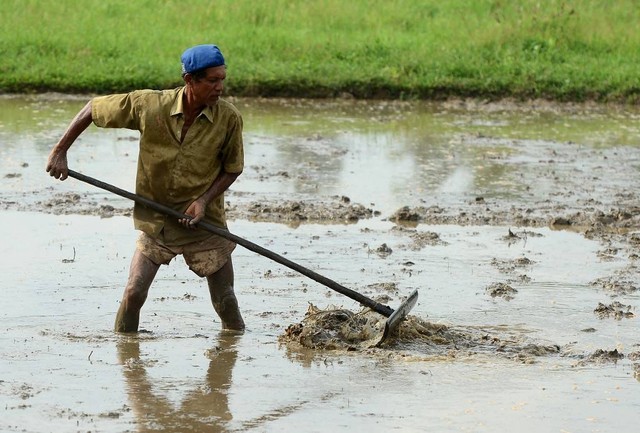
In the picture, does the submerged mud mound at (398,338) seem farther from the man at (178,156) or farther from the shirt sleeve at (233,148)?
the shirt sleeve at (233,148)

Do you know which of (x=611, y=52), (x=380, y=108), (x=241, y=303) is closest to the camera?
(x=241, y=303)

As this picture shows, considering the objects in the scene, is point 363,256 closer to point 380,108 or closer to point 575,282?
point 575,282

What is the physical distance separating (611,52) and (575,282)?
28.5 feet

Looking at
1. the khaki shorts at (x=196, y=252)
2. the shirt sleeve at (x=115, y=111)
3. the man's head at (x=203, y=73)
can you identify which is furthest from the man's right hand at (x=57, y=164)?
the man's head at (x=203, y=73)

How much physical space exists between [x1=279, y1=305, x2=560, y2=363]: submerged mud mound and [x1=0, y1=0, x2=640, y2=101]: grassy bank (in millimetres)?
7878

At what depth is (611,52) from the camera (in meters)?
15.5

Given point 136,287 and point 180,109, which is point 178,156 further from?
point 136,287

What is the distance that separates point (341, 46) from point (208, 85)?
975 cm

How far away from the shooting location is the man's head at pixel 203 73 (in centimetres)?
564

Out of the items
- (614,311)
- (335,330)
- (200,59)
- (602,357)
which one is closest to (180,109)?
(200,59)

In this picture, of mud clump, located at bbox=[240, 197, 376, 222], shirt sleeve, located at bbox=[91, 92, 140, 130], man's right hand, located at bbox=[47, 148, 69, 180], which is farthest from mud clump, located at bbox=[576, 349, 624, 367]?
mud clump, located at bbox=[240, 197, 376, 222]

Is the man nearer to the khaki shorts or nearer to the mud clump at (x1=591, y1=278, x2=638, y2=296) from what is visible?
the khaki shorts

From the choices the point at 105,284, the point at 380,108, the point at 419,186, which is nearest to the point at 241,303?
the point at 105,284

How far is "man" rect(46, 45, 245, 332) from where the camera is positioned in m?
5.82
